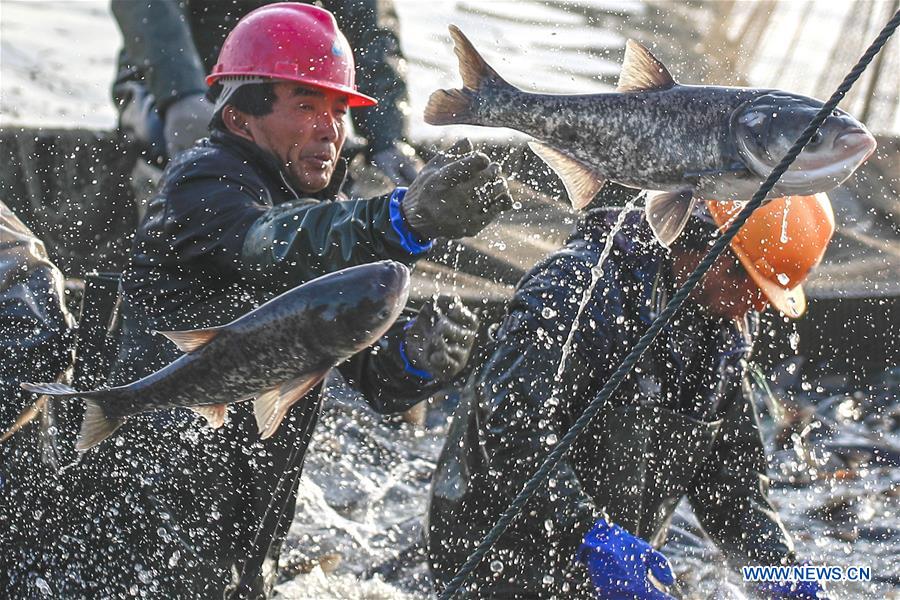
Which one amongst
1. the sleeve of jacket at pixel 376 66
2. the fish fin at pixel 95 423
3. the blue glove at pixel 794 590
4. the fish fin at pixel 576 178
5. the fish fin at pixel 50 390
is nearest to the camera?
the fish fin at pixel 50 390

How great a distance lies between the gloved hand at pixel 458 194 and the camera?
8.54 feet

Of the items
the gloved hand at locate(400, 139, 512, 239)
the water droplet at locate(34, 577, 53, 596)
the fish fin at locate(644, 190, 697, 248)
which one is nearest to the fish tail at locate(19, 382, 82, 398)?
the gloved hand at locate(400, 139, 512, 239)

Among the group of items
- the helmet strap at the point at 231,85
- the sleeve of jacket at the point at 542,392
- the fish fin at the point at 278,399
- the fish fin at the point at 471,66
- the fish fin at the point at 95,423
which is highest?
the fish fin at the point at 471,66

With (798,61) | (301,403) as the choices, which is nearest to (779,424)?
(301,403)

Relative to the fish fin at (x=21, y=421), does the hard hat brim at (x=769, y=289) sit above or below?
above

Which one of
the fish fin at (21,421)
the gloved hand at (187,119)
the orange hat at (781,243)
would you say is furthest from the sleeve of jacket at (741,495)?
the gloved hand at (187,119)

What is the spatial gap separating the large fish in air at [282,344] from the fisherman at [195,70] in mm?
3845

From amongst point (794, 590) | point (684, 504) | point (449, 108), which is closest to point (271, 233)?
point (449, 108)

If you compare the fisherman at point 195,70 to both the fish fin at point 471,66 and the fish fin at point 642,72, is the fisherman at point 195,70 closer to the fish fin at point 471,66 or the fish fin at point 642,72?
the fish fin at point 471,66

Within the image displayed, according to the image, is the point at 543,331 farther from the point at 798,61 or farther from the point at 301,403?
the point at 798,61

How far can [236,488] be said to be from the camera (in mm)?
3459

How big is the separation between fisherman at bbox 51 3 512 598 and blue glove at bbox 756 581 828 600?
1377 millimetres

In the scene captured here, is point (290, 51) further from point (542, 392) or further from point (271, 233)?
point (542, 392)

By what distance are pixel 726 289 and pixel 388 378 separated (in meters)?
1.14
